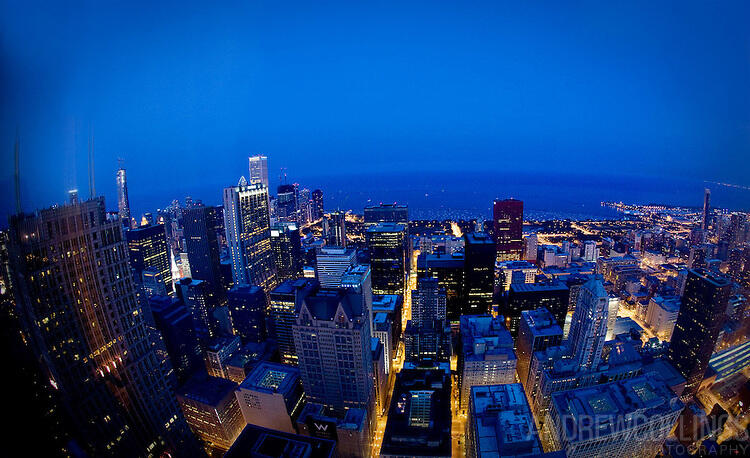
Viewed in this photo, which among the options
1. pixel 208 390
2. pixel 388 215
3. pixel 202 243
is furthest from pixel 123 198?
pixel 388 215

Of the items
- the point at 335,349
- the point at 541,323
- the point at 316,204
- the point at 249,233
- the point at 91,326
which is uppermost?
the point at 91,326

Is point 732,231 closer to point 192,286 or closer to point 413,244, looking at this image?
point 413,244

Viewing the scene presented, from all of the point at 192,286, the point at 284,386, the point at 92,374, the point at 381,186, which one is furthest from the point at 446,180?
the point at 92,374

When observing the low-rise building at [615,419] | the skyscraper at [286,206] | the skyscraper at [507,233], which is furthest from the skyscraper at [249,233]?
the skyscraper at [507,233]

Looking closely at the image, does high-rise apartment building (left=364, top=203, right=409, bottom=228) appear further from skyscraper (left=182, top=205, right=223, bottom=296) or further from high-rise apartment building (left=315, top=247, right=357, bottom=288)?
skyscraper (left=182, top=205, right=223, bottom=296)

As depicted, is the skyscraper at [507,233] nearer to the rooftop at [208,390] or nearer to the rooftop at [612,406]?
the rooftop at [612,406]

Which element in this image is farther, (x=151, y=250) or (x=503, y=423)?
(x=151, y=250)

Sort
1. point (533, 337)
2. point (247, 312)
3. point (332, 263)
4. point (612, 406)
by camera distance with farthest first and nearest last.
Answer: point (332, 263)
point (247, 312)
point (533, 337)
point (612, 406)

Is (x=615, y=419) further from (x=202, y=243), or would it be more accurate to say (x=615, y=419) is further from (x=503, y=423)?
(x=202, y=243)
